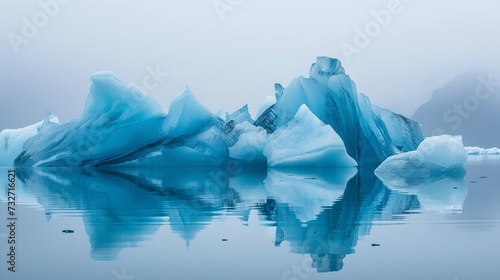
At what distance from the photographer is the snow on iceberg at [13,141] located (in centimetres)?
2550

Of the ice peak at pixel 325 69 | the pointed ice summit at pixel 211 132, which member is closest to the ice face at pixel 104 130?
the pointed ice summit at pixel 211 132

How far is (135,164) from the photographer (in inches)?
867

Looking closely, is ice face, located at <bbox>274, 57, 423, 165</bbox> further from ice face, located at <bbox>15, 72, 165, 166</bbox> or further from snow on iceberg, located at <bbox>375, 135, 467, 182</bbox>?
snow on iceberg, located at <bbox>375, 135, 467, 182</bbox>

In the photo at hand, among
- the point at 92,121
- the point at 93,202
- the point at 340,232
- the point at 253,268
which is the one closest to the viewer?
the point at 253,268

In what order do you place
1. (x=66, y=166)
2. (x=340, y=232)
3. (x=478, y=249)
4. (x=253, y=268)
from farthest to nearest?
(x=66, y=166)
(x=340, y=232)
(x=478, y=249)
(x=253, y=268)

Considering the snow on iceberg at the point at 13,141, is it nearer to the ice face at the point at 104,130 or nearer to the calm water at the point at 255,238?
the ice face at the point at 104,130

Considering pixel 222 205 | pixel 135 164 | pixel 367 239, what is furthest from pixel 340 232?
pixel 135 164

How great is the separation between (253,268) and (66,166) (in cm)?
1900

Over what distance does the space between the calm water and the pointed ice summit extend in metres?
11.0

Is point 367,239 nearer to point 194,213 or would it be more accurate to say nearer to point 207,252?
point 207,252

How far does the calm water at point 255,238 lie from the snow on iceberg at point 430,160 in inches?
289

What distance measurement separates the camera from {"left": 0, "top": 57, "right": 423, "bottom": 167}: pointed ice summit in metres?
19.6

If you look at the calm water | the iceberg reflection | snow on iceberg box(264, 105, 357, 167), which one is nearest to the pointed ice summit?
snow on iceberg box(264, 105, 357, 167)

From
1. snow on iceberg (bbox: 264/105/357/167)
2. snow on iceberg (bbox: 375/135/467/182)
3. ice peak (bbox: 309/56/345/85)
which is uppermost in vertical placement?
ice peak (bbox: 309/56/345/85)
